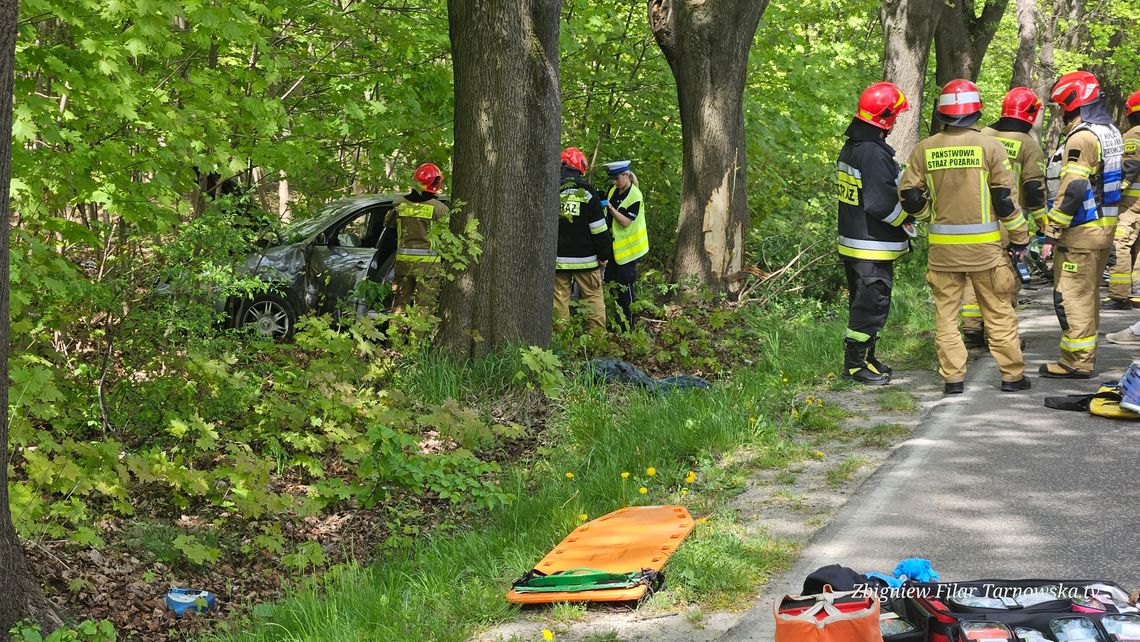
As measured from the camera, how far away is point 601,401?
809cm

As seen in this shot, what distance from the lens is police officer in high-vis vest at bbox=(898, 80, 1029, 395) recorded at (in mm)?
7879

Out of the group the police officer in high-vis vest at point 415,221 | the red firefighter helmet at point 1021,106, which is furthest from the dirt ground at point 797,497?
the police officer in high-vis vest at point 415,221

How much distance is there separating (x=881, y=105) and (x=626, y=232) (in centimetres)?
341

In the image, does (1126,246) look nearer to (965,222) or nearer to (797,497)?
(965,222)

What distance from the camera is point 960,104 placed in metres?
7.82

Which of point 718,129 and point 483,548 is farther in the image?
point 718,129

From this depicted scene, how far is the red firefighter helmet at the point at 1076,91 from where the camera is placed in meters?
8.91

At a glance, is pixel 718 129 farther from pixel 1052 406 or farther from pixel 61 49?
pixel 61 49

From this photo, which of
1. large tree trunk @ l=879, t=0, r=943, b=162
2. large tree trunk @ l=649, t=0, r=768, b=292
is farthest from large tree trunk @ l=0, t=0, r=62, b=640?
large tree trunk @ l=879, t=0, r=943, b=162

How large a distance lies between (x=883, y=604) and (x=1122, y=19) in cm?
3313

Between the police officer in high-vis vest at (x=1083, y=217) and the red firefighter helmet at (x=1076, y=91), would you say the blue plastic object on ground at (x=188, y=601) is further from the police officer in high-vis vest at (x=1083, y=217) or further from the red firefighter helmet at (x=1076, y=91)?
the red firefighter helmet at (x=1076, y=91)

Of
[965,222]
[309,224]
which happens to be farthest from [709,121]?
[309,224]

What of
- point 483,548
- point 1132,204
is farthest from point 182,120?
point 1132,204

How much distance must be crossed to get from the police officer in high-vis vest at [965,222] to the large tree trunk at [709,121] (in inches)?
144
